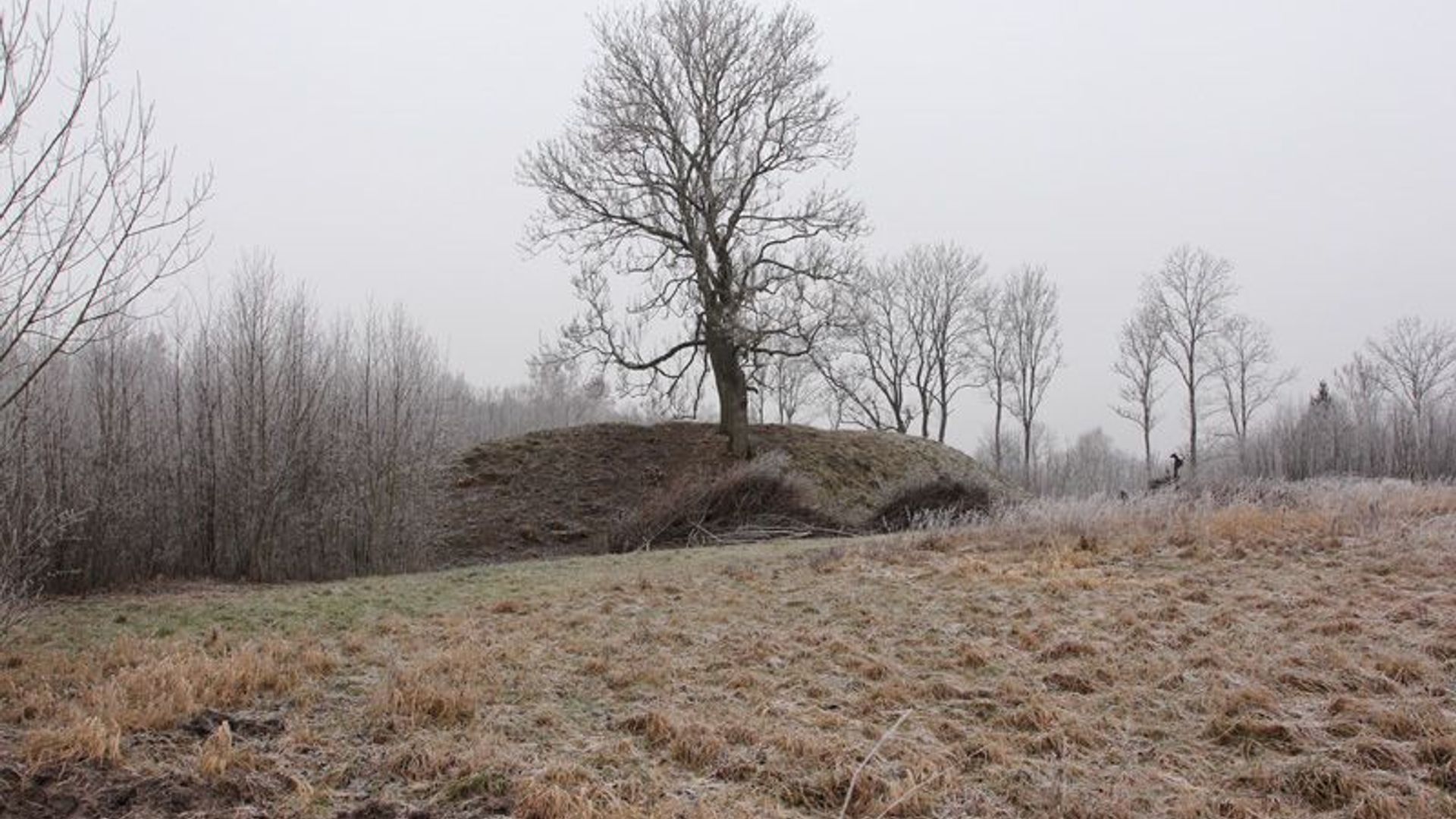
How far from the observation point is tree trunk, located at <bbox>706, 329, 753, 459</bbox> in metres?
20.2

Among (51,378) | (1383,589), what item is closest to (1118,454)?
(1383,589)

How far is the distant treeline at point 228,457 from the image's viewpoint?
8.21 meters

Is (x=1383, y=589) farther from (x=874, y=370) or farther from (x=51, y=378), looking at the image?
(x=874, y=370)

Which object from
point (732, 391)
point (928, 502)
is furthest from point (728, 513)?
point (732, 391)

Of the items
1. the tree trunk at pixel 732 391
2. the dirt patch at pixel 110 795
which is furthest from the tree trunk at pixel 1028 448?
the dirt patch at pixel 110 795

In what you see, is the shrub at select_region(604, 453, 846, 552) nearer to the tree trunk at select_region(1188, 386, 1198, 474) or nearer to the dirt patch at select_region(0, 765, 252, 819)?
A: the dirt patch at select_region(0, 765, 252, 819)

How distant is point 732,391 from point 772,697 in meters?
15.8

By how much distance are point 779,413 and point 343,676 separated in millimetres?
40875

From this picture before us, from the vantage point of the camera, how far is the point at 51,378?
8266 millimetres

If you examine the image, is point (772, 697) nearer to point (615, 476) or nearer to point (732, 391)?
point (615, 476)

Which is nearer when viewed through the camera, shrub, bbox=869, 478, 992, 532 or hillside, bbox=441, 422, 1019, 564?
shrub, bbox=869, 478, 992, 532

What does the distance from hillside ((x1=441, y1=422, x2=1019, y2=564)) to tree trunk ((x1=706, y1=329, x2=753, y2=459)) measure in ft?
1.59

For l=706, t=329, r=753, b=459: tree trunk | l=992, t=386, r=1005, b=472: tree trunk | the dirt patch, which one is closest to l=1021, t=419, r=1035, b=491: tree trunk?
l=992, t=386, r=1005, b=472: tree trunk

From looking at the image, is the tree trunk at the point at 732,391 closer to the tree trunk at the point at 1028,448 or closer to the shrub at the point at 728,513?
the shrub at the point at 728,513
